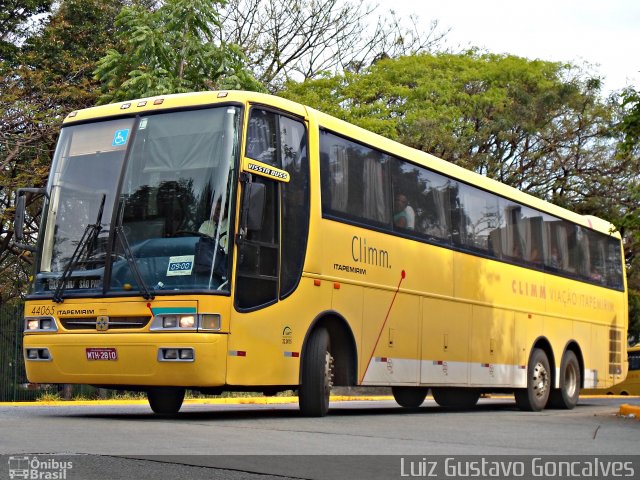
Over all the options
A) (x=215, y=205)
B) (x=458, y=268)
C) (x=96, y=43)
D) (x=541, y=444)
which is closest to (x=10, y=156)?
(x=96, y=43)

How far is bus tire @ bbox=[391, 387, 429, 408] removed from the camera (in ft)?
60.0

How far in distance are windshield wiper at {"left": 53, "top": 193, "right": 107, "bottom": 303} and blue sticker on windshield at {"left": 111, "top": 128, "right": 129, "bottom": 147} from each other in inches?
25.5

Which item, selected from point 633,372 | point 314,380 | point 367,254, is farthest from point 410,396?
point 633,372

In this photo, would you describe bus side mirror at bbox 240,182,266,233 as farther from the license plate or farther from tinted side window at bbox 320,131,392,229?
the license plate

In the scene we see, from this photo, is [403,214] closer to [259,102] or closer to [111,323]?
[259,102]

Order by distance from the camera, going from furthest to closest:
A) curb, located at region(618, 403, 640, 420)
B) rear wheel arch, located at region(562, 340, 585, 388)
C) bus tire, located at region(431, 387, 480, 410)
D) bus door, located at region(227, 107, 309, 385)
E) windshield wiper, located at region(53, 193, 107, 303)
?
rear wheel arch, located at region(562, 340, 585, 388)
bus tire, located at region(431, 387, 480, 410)
curb, located at region(618, 403, 640, 420)
windshield wiper, located at region(53, 193, 107, 303)
bus door, located at region(227, 107, 309, 385)

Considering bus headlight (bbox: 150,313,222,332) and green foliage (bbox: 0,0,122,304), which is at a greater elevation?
green foliage (bbox: 0,0,122,304)

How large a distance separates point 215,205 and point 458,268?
6093 millimetres

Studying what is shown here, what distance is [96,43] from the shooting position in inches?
1136

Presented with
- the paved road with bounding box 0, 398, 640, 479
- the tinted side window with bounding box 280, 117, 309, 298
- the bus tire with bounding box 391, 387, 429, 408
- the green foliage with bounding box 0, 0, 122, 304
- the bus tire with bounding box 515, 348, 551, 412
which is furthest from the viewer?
the green foliage with bounding box 0, 0, 122, 304

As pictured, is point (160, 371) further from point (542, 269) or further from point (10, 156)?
point (10, 156)

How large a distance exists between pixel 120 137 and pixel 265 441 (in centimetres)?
478

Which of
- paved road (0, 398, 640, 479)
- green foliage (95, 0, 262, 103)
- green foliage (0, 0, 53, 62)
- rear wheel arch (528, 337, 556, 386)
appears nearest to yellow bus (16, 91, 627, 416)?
paved road (0, 398, 640, 479)

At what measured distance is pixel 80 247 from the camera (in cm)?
1230
